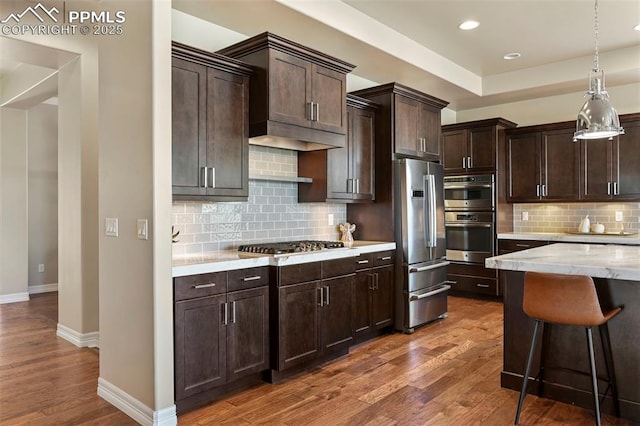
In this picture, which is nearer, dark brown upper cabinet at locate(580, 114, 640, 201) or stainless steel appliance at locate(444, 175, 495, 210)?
dark brown upper cabinet at locate(580, 114, 640, 201)

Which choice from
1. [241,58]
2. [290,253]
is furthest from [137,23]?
[290,253]

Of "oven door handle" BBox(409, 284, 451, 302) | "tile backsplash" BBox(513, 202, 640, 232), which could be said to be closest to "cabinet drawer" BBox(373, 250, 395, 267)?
"oven door handle" BBox(409, 284, 451, 302)

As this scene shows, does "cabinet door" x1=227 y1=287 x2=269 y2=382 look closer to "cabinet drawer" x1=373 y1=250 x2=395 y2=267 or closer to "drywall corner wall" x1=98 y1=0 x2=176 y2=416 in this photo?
"drywall corner wall" x1=98 y1=0 x2=176 y2=416

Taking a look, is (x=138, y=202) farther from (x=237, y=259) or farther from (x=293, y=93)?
(x=293, y=93)

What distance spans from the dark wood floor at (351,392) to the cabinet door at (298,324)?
180 millimetres

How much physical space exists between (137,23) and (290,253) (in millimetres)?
1839

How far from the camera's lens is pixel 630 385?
2611mm

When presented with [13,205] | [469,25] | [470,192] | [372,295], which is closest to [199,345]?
[372,295]

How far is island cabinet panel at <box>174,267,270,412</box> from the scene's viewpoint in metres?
2.68

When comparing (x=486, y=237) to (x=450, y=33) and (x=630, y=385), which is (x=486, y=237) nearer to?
(x=450, y=33)

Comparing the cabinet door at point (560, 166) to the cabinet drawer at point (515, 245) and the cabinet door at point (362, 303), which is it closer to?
the cabinet drawer at point (515, 245)

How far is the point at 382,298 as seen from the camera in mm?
4398

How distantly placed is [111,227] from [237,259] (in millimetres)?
849

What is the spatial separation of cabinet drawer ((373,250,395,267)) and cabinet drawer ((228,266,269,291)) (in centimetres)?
145
